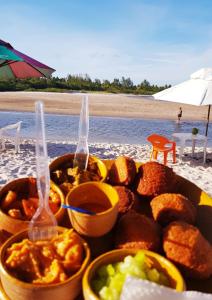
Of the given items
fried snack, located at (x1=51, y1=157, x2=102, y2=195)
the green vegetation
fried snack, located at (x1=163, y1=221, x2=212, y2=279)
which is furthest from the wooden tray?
the green vegetation

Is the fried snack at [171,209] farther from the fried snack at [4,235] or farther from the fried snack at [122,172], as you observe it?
the fried snack at [4,235]

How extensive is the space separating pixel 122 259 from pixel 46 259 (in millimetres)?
230

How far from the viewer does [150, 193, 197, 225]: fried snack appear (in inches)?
50.1

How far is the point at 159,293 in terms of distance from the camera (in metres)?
0.80

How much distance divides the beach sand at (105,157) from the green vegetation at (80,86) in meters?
35.7

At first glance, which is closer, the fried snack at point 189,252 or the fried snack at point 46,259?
the fried snack at point 46,259

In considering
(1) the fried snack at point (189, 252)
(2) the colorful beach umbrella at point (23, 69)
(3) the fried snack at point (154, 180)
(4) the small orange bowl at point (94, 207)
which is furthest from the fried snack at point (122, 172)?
(2) the colorful beach umbrella at point (23, 69)

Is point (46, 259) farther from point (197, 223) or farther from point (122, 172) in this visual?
point (197, 223)

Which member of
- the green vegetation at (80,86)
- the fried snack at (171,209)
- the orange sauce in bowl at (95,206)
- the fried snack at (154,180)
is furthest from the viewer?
the green vegetation at (80,86)

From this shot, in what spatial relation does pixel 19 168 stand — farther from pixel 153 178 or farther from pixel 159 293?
pixel 159 293

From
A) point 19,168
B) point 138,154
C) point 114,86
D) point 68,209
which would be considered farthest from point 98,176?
point 114,86

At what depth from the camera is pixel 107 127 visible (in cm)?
1812

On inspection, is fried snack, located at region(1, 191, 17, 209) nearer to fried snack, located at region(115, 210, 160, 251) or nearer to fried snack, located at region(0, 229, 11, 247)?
fried snack, located at region(0, 229, 11, 247)

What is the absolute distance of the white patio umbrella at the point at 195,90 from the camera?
742 cm
